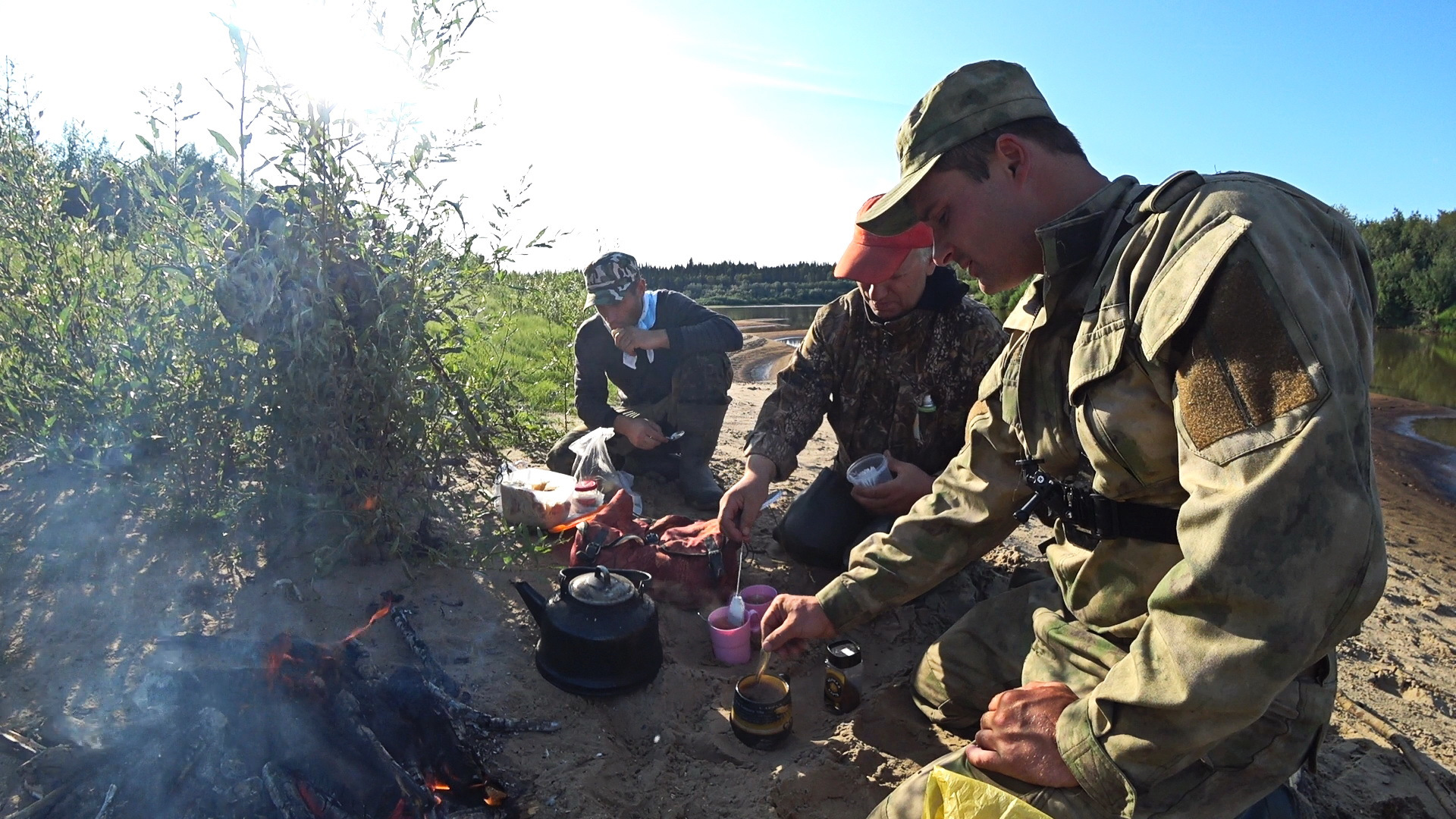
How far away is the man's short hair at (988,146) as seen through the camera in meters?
2.07

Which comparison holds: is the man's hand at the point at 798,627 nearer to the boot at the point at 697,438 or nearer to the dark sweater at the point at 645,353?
the boot at the point at 697,438

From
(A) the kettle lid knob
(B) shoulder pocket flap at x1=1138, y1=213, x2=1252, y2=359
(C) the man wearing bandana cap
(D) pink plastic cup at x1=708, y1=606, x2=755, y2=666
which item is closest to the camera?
(B) shoulder pocket flap at x1=1138, y1=213, x2=1252, y2=359

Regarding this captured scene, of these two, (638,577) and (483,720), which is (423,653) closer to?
(483,720)

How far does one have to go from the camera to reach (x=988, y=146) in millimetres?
2074

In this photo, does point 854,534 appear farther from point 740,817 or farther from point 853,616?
point 740,817

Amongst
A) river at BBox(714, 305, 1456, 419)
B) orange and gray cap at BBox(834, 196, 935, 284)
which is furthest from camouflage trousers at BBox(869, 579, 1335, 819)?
river at BBox(714, 305, 1456, 419)

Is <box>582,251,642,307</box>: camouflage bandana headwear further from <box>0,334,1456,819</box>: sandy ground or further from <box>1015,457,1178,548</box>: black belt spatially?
<box>1015,457,1178,548</box>: black belt

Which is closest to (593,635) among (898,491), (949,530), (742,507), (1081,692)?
(742,507)

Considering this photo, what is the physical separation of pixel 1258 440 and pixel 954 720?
170cm

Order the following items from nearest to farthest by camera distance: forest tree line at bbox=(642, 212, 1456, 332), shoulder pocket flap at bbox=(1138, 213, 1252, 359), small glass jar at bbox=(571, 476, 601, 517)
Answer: shoulder pocket flap at bbox=(1138, 213, 1252, 359) < small glass jar at bbox=(571, 476, 601, 517) < forest tree line at bbox=(642, 212, 1456, 332)

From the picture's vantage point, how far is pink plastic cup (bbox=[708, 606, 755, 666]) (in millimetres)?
3223

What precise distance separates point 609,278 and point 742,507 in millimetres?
1906

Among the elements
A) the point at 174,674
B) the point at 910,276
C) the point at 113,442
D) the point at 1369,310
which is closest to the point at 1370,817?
the point at 1369,310

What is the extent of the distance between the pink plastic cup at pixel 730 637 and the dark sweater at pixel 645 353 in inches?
88.9
